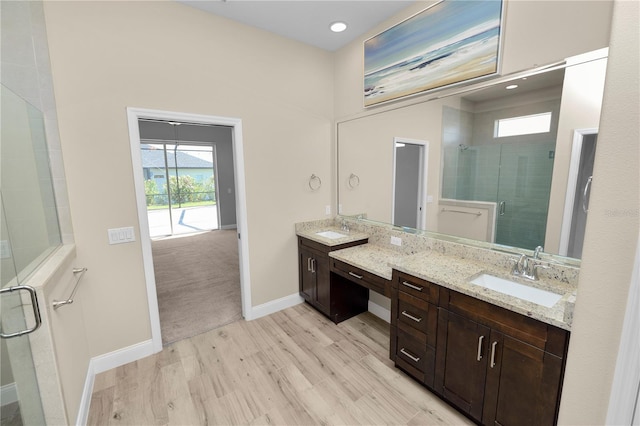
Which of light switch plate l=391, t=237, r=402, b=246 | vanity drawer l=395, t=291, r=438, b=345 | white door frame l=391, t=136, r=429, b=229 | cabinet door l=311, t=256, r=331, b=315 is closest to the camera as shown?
vanity drawer l=395, t=291, r=438, b=345

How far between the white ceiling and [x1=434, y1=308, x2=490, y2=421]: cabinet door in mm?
2535

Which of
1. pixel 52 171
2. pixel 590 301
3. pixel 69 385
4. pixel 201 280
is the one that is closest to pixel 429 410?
pixel 590 301

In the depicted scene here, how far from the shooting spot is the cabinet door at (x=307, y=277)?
306cm

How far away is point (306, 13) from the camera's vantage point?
2.44 meters

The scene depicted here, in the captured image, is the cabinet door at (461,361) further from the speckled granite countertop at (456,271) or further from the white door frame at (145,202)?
the white door frame at (145,202)

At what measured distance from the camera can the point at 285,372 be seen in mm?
2195

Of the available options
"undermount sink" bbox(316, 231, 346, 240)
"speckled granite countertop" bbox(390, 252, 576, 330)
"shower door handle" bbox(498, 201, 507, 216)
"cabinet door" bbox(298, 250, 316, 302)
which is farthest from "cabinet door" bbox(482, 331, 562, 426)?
Answer: "cabinet door" bbox(298, 250, 316, 302)

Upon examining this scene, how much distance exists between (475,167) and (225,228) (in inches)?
284

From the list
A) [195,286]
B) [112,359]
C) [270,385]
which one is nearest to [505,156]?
[270,385]

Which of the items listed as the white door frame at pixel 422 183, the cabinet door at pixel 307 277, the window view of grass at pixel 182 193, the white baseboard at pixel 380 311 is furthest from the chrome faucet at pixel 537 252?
the window view of grass at pixel 182 193

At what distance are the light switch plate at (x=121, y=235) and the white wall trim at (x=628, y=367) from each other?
2.86 m

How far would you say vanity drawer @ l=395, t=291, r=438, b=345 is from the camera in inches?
72.0

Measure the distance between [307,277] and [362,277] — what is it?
3.06 ft

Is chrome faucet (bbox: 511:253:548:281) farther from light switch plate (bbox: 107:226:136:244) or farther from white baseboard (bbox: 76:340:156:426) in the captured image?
white baseboard (bbox: 76:340:156:426)
